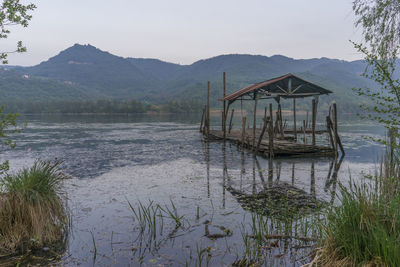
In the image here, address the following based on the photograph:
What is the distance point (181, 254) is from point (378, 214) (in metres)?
3.74

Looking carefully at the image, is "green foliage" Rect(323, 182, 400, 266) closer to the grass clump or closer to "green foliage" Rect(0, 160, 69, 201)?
the grass clump

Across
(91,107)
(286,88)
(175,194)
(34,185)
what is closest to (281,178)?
(175,194)

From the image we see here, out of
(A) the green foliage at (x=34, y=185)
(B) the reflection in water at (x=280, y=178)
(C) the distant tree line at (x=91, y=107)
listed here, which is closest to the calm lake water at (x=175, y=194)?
(B) the reflection in water at (x=280, y=178)

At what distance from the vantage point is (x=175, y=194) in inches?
400

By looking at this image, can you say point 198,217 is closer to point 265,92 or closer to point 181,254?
point 181,254

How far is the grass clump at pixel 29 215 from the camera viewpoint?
5.81 meters

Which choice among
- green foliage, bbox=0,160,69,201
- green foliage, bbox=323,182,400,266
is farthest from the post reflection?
green foliage, bbox=0,160,69,201

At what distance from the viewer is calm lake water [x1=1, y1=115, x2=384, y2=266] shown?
5.79 metres

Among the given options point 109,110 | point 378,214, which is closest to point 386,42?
point 378,214

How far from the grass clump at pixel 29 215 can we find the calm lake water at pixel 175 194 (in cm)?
61

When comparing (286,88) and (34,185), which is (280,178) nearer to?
(34,185)

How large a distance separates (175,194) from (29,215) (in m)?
5.02

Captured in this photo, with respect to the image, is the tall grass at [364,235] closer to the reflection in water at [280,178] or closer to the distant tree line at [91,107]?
the reflection in water at [280,178]

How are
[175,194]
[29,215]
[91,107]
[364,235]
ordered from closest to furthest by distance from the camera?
1. [364,235]
2. [29,215]
3. [175,194]
4. [91,107]
